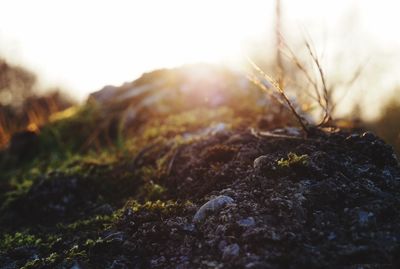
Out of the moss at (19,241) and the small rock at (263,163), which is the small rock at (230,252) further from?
the moss at (19,241)

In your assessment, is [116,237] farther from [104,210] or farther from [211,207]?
[104,210]

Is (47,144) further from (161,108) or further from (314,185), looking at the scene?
(314,185)

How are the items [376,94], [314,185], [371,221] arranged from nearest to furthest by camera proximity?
[371,221] → [314,185] → [376,94]

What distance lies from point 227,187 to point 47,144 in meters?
5.19

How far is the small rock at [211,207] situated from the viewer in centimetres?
385

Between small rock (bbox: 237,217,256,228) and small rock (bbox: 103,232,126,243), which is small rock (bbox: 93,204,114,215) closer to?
small rock (bbox: 103,232,126,243)

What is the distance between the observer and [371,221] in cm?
344

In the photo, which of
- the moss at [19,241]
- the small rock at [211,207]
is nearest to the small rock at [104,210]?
the moss at [19,241]

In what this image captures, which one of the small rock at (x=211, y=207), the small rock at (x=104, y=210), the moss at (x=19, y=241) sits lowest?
the small rock at (x=104, y=210)

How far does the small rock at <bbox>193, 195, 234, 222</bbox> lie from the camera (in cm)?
385

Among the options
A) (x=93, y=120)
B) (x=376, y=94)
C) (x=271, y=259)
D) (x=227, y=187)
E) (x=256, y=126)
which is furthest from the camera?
(x=376, y=94)

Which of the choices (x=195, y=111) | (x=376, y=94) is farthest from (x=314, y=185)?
(x=376, y=94)

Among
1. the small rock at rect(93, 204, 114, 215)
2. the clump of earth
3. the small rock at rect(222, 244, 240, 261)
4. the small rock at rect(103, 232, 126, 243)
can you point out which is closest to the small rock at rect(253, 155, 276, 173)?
the clump of earth

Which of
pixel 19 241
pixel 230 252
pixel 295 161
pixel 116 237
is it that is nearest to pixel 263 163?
pixel 295 161
